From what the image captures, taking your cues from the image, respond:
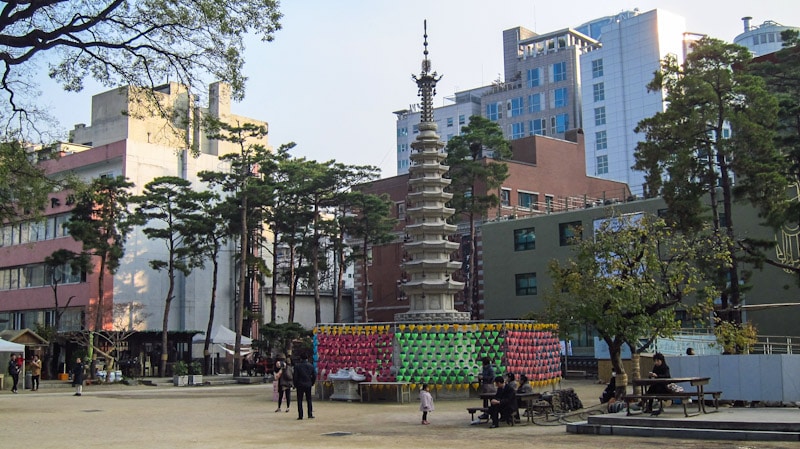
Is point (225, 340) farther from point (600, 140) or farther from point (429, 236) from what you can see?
point (600, 140)

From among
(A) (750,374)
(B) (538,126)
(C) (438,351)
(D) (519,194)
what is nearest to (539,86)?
(B) (538,126)

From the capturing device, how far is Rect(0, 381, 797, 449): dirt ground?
1797cm

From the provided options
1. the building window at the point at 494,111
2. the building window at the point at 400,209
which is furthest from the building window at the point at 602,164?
the building window at the point at 400,209

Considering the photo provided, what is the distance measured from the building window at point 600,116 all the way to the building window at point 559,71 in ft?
34.0

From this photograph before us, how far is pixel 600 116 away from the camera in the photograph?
106 metres

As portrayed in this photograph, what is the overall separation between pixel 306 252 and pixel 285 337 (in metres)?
8.18

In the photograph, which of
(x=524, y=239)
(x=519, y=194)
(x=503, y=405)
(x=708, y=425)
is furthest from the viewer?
(x=519, y=194)

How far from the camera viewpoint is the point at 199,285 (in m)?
66.2

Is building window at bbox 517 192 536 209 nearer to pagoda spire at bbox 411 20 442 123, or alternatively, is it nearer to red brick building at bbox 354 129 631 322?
red brick building at bbox 354 129 631 322

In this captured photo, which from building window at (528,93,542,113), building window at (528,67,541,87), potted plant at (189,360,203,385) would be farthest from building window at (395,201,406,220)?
building window at (528,67,541,87)

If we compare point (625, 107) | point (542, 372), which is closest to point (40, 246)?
point (542, 372)

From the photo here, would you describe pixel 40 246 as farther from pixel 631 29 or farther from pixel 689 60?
pixel 631 29

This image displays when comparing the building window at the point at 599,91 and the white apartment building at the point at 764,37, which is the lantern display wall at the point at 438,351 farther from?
the white apartment building at the point at 764,37

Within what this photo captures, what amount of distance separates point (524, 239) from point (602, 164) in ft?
165
